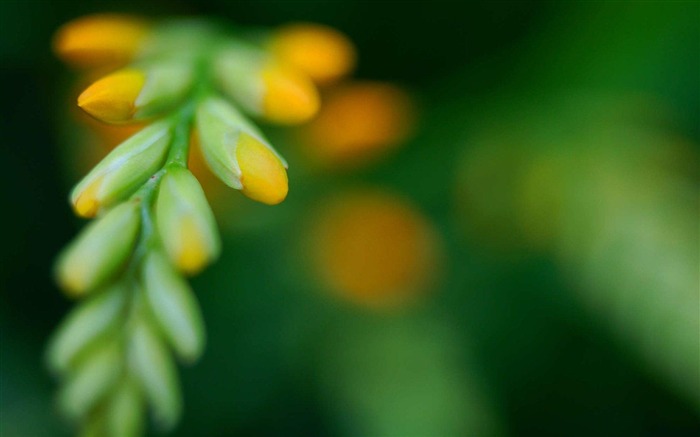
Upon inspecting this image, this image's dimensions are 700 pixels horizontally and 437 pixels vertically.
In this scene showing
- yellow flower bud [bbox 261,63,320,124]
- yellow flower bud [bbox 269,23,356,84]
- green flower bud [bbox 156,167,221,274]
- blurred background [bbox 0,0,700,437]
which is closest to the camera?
green flower bud [bbox 156,167,221,274]

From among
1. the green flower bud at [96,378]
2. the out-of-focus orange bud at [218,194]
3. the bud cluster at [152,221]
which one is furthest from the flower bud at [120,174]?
the out-of-focus orange bud at [218,194]

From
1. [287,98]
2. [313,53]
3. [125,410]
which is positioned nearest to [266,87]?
[287,98]

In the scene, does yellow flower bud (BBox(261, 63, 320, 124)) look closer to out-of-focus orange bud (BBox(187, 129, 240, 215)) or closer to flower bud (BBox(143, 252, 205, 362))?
flower bud (BBox(143, 252, 205, 362))

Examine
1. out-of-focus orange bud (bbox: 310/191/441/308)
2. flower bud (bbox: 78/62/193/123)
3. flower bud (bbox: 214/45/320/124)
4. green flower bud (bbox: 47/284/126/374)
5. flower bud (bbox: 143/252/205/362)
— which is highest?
flower bud (bbox: 78/62/193/123)

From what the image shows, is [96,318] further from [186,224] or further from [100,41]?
[100,41]

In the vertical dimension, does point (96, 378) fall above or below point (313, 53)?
below

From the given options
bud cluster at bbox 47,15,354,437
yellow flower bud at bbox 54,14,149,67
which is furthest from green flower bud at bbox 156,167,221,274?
yellow flower bud at bbox 54,14,149,67

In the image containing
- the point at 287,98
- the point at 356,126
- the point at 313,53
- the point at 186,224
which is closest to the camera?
the point at 186,224
